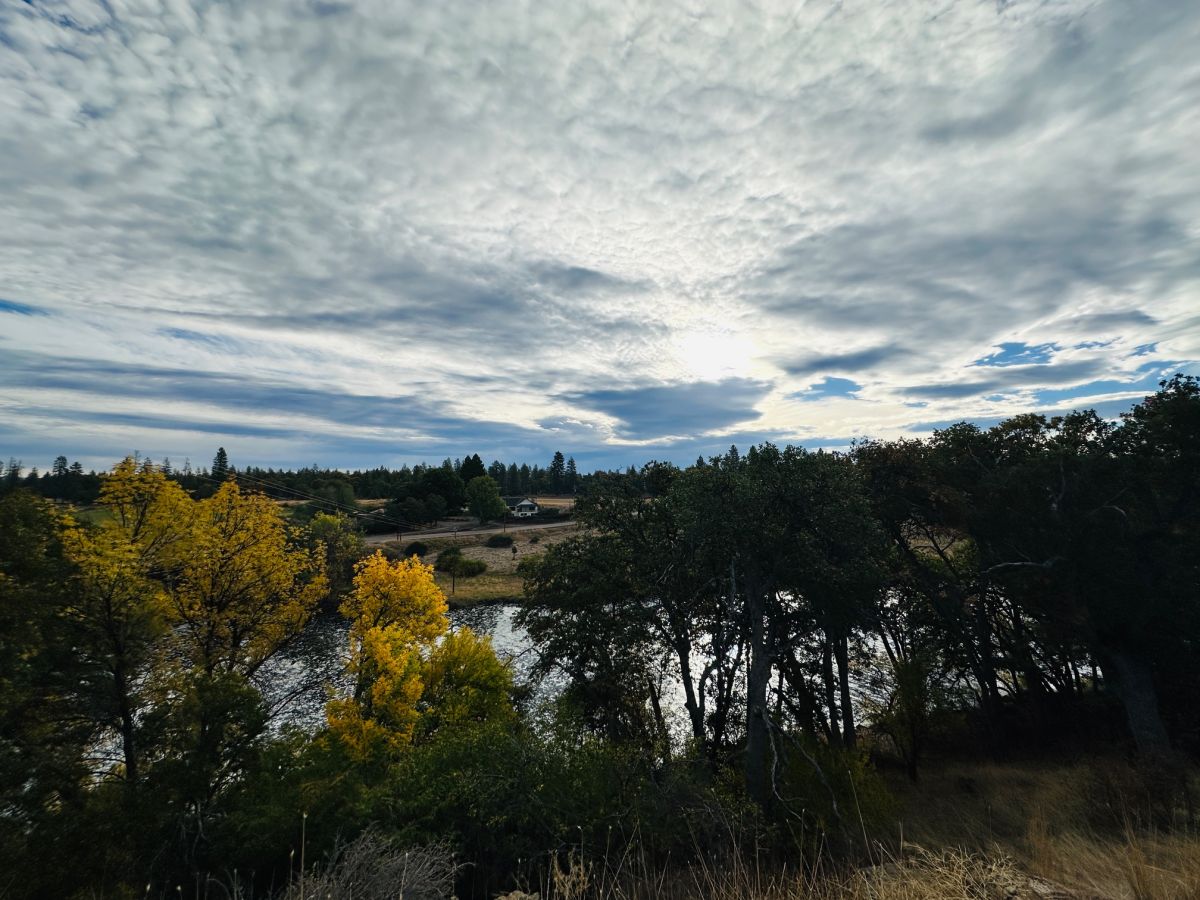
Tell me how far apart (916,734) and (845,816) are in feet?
28.0

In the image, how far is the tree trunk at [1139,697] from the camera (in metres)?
17.9

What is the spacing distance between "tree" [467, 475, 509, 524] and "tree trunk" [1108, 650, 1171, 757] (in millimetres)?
87862

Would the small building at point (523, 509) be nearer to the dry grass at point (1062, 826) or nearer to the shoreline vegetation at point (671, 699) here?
the shoreline vegetation at point (671, 699)

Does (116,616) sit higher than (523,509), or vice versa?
(523,509)

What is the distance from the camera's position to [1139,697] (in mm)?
18578

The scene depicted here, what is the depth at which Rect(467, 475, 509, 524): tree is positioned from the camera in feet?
320

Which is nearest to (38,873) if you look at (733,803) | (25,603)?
(25,603)

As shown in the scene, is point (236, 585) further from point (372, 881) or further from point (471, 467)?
point (471, 467)

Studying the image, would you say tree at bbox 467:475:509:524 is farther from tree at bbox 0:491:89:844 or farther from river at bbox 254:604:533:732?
tree at bbox 0:491:89:844

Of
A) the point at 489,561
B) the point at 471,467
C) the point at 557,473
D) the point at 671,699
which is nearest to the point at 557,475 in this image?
the point at 557,473

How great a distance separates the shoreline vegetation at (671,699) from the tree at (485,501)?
72.1m

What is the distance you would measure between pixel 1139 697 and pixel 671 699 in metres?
19.5

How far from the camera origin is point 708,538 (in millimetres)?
16047

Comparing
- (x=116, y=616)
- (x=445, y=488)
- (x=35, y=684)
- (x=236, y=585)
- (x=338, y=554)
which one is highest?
(x=445, y=488)
